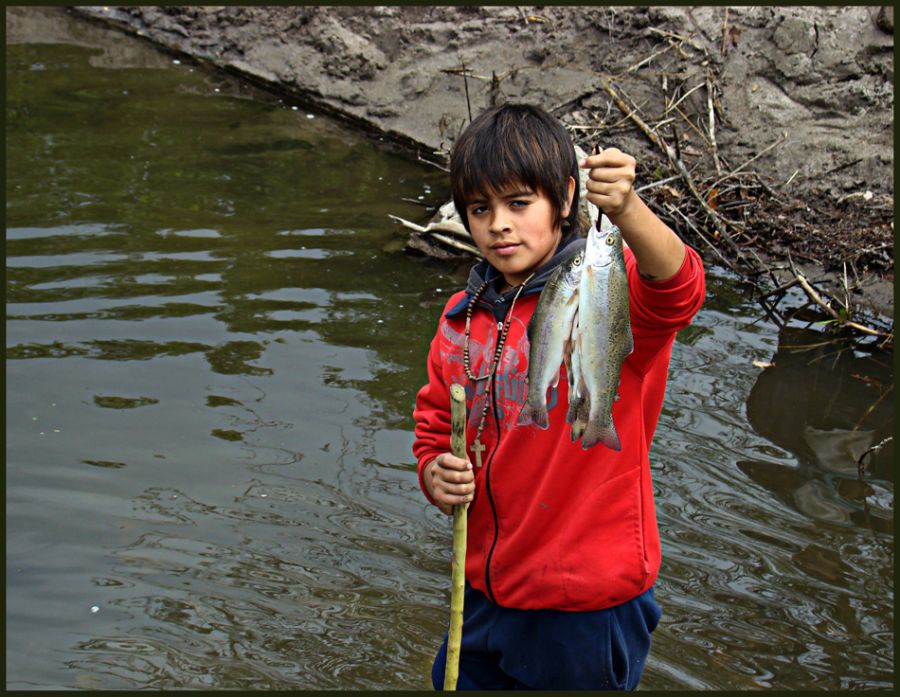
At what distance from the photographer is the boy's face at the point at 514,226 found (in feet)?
8.23

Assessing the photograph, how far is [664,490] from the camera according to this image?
4.66 meters

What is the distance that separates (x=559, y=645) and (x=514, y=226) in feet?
3.22

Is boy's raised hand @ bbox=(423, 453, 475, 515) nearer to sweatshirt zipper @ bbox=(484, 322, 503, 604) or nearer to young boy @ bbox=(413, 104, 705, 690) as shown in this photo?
young boy @ bbox=(413, 104, 705, 690)

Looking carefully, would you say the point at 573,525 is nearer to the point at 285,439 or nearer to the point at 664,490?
the point at 664,490

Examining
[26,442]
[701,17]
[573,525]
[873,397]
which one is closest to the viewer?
[573,525]

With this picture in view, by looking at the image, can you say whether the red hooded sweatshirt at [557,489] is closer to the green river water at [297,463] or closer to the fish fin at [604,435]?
the fish fin at [604,435]

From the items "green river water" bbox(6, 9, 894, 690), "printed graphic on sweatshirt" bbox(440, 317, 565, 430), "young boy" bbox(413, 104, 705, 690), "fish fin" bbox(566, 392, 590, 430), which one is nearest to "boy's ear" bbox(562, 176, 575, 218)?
"young boy" bbox(413, 104, 705, 690)

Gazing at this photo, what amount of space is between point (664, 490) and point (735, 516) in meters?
0.32

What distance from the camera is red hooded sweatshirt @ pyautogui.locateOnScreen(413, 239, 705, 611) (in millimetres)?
2529

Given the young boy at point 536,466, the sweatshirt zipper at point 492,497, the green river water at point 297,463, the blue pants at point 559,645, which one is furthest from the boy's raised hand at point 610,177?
the green river water at point 297,463

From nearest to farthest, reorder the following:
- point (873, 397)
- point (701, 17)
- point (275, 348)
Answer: point (873, 397) → point (275, 348) → point (701, 17)

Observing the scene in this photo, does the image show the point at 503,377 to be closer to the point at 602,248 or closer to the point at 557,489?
the point at 557,489

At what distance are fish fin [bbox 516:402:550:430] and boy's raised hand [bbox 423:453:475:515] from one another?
190mm

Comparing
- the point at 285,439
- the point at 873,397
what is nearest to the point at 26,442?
the point at 285,439
